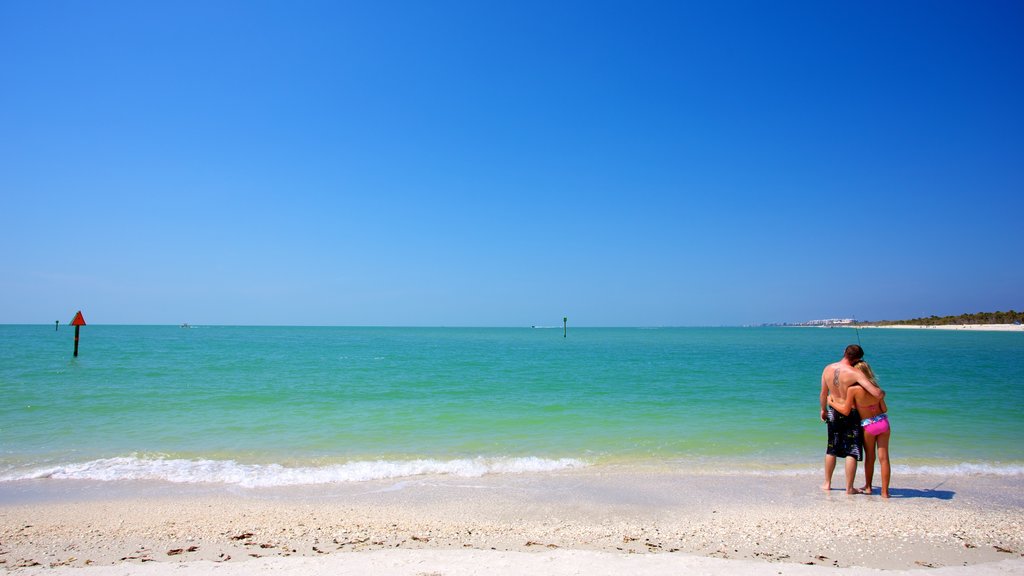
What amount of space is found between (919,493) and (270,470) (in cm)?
977

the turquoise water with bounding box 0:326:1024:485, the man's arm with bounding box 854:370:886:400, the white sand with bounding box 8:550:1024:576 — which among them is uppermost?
the man's arm with bounding box 854:370:886:400

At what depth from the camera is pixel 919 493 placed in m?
7.21

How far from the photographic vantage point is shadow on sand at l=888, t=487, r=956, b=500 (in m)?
7.03

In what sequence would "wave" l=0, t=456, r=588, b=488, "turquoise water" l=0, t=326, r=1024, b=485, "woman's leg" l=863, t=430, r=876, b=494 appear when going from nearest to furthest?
"woman's leg" l=863, t=430, r=876, b=494 → "wave" l=0, t=456, r=588, b=488 → "turquoise water" l=0, t=326, r=1024, b=485

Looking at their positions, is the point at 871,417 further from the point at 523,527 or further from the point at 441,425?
the point at 441,425

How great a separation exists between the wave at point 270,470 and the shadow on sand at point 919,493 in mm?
4481

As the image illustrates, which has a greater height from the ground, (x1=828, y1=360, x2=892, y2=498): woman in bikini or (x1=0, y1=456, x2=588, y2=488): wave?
(x1=828, y1=360, x2=892, y2=498): woman in bikini

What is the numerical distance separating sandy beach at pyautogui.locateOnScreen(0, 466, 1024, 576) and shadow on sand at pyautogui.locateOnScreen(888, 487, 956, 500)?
3 cm

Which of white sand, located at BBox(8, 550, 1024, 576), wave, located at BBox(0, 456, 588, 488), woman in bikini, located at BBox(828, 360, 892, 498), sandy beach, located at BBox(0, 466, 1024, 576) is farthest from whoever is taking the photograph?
wave, located at BBox(0, 456, 588, 488)

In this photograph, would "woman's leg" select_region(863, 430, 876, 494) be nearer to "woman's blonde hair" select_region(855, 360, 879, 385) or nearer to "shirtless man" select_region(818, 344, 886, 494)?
"shirtless man" select_region(818, 344, 886, 494)

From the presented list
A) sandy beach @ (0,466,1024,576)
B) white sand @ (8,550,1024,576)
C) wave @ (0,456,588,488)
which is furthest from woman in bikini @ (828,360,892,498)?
wave @ (0,456,588,488)

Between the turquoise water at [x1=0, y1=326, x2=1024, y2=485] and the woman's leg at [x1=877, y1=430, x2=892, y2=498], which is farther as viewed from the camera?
the turquoise water at [x1=0, y1=326, x2=1024, y2=485]

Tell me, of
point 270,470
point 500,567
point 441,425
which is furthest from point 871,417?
point 270,470

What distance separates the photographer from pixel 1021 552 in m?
5.06
